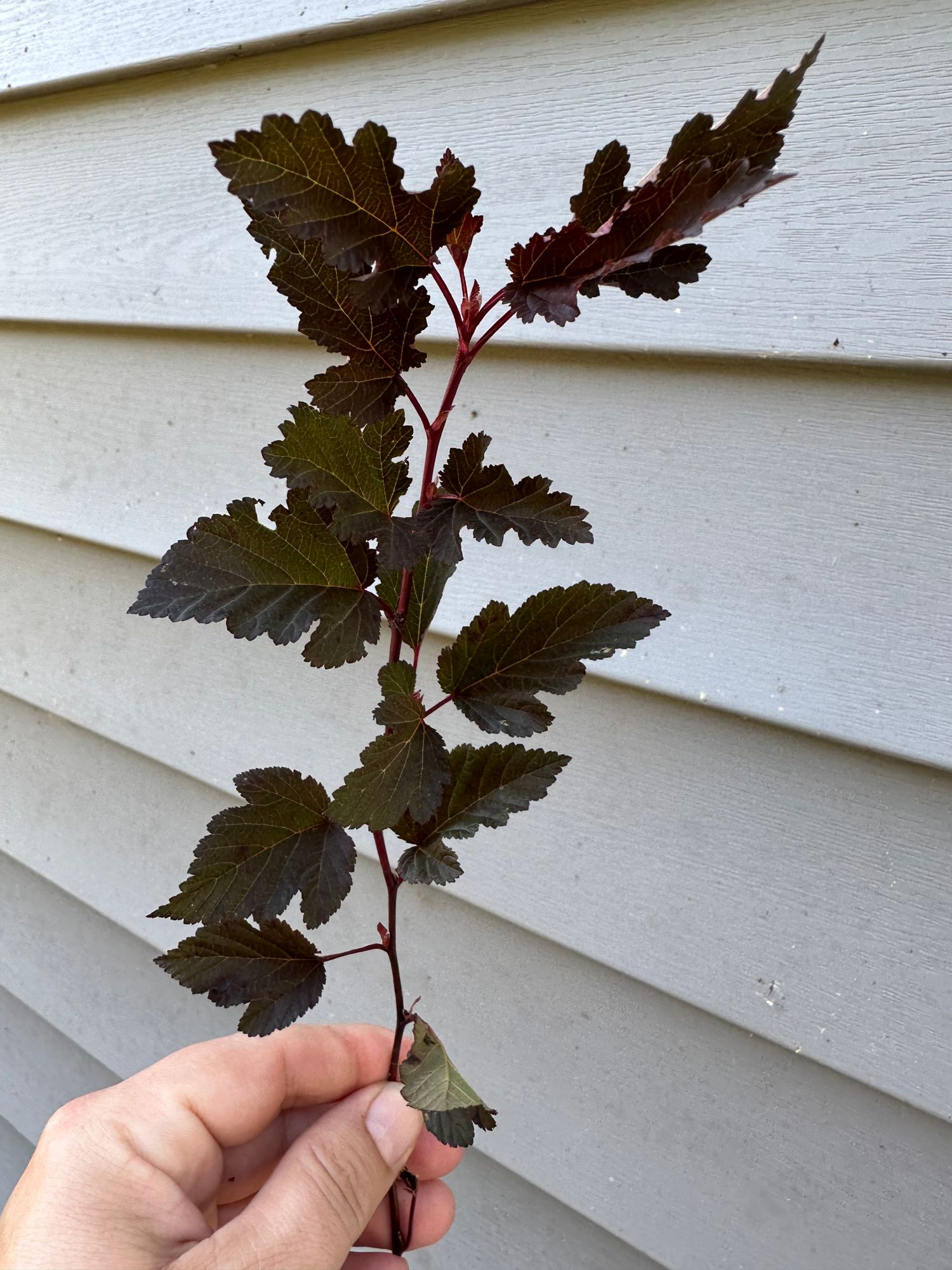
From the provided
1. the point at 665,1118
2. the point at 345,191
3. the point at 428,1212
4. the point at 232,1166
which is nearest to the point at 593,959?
the point at 665,1118

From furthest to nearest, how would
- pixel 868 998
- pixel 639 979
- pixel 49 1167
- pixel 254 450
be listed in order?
pixel 254 450 < pixel 639 979 < pixel 868 998 < pixel 49 1167

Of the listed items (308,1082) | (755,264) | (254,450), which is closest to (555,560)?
(755,264)

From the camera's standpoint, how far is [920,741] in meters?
0.77

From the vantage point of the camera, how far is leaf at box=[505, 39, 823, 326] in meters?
0.38

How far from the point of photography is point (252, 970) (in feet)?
1.88

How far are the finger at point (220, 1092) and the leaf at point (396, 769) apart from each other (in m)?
0.43

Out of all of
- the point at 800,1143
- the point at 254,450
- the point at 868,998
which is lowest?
the point at 800,1143

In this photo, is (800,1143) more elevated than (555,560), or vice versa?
(555,560)

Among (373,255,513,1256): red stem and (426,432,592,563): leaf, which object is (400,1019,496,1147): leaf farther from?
(426,432,592,563): leaf

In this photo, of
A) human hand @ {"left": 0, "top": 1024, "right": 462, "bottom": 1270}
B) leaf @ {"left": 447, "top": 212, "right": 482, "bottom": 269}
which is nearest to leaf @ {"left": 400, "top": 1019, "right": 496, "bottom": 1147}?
human hand @ {"left": 0, "top": 1024, "right": 462, "bottom": 1270}

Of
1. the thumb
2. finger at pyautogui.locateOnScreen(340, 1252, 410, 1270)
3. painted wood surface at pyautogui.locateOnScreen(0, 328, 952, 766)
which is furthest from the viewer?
finger at pyautogui.locateOnScreen(340, 1252, 410, 1270)

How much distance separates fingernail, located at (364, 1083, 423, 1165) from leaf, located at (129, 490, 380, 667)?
41 cm

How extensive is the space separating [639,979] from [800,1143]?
21cm

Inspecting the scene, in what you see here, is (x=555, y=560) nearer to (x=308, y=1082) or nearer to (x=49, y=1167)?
(x=308, y=1082)
